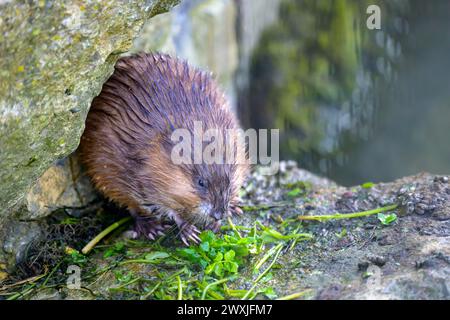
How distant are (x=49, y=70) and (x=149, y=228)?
1466mm

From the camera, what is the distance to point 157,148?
13.1 ft

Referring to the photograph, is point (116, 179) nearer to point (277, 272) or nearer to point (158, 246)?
point (158, 246)

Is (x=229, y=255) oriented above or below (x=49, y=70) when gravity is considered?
below

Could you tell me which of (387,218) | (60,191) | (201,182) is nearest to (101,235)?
(60,191)

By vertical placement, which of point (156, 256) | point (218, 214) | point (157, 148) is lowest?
point (156, 256)

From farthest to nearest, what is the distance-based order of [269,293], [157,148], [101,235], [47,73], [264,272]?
[101,235], [157,148], [264,272], [269,293], [47,73]

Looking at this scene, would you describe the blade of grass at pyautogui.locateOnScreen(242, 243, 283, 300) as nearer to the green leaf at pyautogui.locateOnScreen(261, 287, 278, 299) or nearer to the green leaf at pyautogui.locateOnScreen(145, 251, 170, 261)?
the green leaf at pyautogui.locateOnScreen(261, 287, 278, 299)

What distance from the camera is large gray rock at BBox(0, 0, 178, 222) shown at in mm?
3043

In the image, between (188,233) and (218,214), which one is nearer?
(218,214)

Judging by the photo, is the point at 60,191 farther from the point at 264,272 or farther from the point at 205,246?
the point at 264,272

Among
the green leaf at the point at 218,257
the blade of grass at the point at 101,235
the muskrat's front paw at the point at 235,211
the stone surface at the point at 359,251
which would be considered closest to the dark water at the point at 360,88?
the stone surface at the point at 359,251

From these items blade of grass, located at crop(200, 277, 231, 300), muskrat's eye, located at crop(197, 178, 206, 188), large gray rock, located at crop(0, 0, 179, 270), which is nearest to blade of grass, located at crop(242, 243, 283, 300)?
blade of grass, located at crop(200, 277, 231, 300)

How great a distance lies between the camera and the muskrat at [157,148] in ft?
12.8
